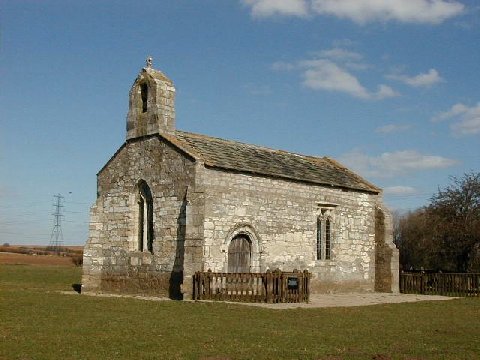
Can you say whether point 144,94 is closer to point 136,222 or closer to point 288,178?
point 136,222

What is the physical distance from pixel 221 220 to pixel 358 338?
12.6 m

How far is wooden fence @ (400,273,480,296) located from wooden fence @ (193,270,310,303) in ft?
37.0

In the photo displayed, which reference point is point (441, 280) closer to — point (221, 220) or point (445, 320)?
point (221, 220)

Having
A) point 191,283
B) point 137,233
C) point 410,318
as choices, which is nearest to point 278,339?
point 410,318

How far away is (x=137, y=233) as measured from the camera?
28.0 metres

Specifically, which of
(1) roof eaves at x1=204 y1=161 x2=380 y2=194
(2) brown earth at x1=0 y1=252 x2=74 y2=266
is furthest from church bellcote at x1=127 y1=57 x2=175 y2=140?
(2) brown earth at x1=0 y1=252 x2=74 y2=266

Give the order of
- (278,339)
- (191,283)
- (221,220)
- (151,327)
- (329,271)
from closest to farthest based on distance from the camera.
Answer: (278,339), (151,327), (191,283), (221,220), (329,271)

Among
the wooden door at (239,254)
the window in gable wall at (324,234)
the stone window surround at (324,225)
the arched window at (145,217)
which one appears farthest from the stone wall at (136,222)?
the window in gable wall at (324,234)

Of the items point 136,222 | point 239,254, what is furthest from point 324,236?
point 136,222

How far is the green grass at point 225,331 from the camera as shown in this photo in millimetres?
11508

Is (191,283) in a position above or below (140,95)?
below

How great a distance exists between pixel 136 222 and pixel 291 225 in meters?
6.86

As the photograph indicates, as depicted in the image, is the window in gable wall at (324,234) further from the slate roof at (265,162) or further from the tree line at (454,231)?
the tree line at (454,231)

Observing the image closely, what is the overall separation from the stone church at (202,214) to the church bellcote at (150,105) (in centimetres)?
5
